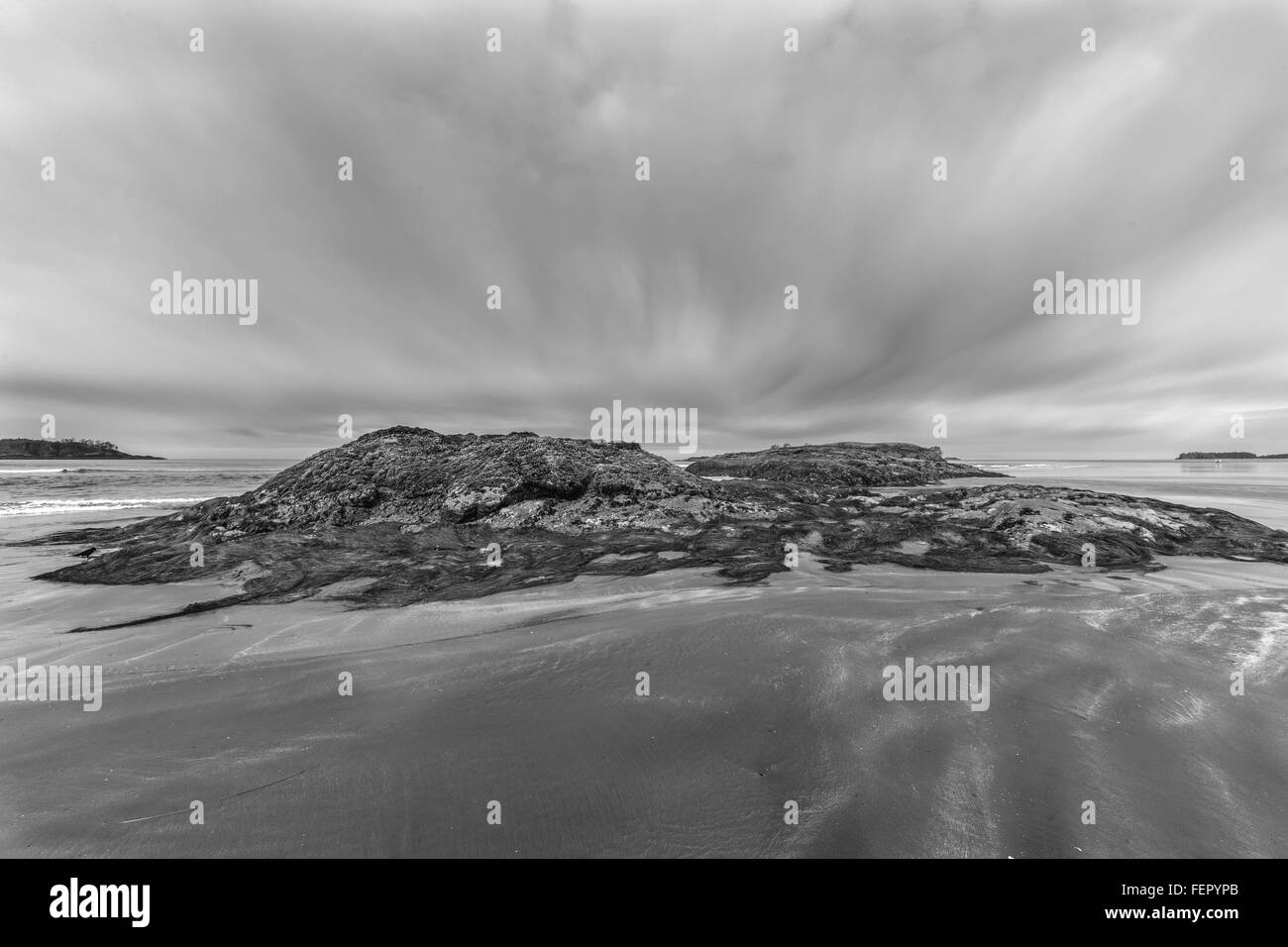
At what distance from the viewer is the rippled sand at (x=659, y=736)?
235 centimetres

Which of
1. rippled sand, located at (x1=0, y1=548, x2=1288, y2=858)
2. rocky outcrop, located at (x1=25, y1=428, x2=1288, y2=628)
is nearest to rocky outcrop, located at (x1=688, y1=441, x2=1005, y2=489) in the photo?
rocky outcrop, located at (x1=25, y1=428, x2=1288, y2=628)

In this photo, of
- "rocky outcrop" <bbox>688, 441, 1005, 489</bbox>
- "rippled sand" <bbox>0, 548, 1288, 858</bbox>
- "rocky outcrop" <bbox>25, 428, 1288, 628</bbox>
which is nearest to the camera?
"rippled sand" <bbox>0, 548, 1288, 858</bbox>

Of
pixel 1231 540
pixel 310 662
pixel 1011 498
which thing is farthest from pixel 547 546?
pixel 1231 540

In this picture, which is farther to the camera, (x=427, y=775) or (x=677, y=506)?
(x=677, y=506)

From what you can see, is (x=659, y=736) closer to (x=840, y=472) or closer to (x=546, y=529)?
(x=546, y=529)

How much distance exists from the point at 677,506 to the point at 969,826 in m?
9.79

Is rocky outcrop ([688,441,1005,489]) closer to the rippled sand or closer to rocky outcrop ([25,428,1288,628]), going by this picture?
rocky outcrop ([25,428,1288,628])

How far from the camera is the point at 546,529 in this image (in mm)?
10781

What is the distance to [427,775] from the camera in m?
2.80

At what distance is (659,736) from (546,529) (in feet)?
26.0

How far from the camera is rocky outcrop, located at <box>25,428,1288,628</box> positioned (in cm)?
772

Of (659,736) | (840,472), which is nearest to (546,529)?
(659,736)

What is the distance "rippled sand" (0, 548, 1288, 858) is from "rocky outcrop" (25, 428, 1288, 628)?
202 cm
